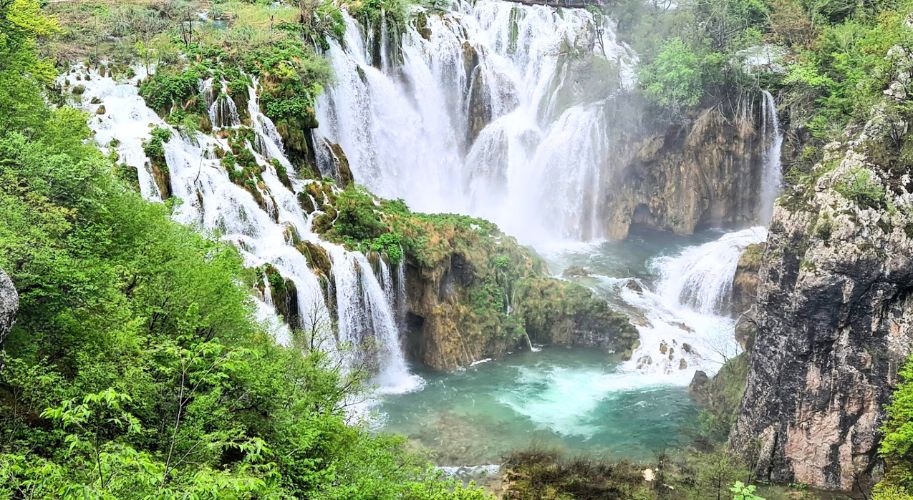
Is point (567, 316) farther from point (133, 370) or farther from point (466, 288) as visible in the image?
point (133, 370)

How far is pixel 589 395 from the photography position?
25062 millimetres

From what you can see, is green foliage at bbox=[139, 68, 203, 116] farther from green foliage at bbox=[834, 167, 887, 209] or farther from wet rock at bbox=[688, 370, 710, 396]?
green foliage at bbox=[834, 167, 887, 209]

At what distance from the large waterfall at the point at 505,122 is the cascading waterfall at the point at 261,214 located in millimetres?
11827

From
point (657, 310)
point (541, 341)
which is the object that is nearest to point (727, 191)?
point (657, 310)

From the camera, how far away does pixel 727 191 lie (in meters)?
38.0

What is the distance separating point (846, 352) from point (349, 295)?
17.1m

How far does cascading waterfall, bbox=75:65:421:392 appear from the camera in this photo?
22328 millimetres

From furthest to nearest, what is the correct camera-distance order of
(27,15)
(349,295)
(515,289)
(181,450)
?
(515,289) < (349,295) < (27,15) < (181,450)

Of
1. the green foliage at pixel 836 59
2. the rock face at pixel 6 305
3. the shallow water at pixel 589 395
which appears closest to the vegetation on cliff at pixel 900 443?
the shallow water at pixel 589 395

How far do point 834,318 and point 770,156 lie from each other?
20.0 metres

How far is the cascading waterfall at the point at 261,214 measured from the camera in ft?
73.3

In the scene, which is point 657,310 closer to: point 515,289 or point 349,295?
point 515,289

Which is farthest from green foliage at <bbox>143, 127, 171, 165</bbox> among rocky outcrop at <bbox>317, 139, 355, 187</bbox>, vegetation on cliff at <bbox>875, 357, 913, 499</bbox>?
vegetation on cliff at <bbox>875, 357, 913, 499</bbox>

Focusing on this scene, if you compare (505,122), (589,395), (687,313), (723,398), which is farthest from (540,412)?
(505,122)
